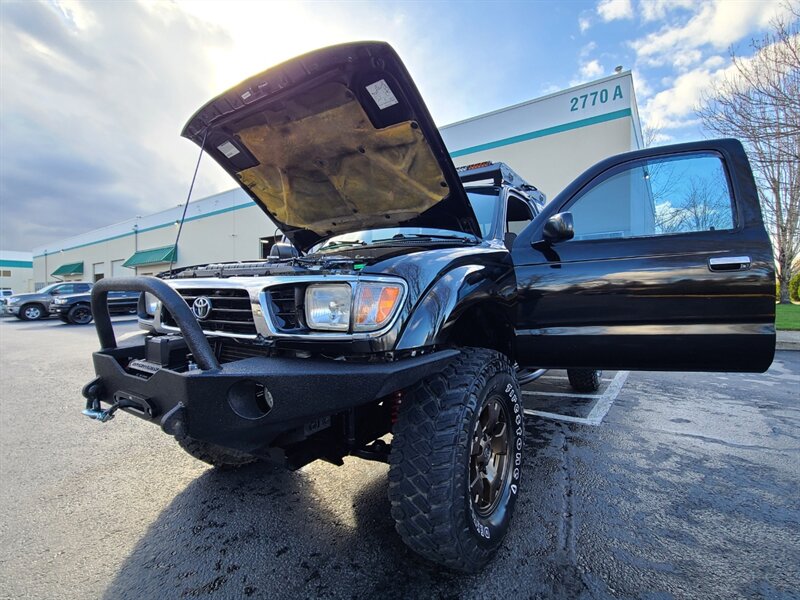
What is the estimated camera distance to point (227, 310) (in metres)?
1.90

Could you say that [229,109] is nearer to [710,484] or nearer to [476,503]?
[476,503]

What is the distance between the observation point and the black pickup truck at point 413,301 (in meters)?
1.60

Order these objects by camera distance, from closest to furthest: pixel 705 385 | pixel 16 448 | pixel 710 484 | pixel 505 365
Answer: pixel 505 365 < pixel 710 484 < pixel 16 448 < pixel 705 385

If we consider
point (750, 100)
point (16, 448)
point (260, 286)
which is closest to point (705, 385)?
point (260, 286)

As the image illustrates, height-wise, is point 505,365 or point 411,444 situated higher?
point 505,365

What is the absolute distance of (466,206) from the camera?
2.77m

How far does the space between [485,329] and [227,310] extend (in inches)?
60.1

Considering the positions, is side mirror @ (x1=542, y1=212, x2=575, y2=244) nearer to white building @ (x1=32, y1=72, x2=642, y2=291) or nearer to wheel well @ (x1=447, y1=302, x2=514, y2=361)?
wheel well @ (x1=447, y1=302, x2=514, y2=361)

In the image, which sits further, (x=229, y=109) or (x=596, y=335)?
(x=229, y=109)

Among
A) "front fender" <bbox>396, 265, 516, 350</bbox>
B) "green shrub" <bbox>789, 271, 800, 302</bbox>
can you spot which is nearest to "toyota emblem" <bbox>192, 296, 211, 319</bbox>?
"front fender" <bbox>396, 265, 516, 350</bbox>

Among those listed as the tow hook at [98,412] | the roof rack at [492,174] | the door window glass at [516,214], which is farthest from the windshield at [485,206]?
the tow hook at [98,412]

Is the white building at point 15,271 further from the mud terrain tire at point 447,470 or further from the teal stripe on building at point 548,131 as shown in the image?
the mud terrain tire at point 447,470

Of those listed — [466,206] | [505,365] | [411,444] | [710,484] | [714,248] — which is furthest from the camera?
[466,206]

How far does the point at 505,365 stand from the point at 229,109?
240 cm
